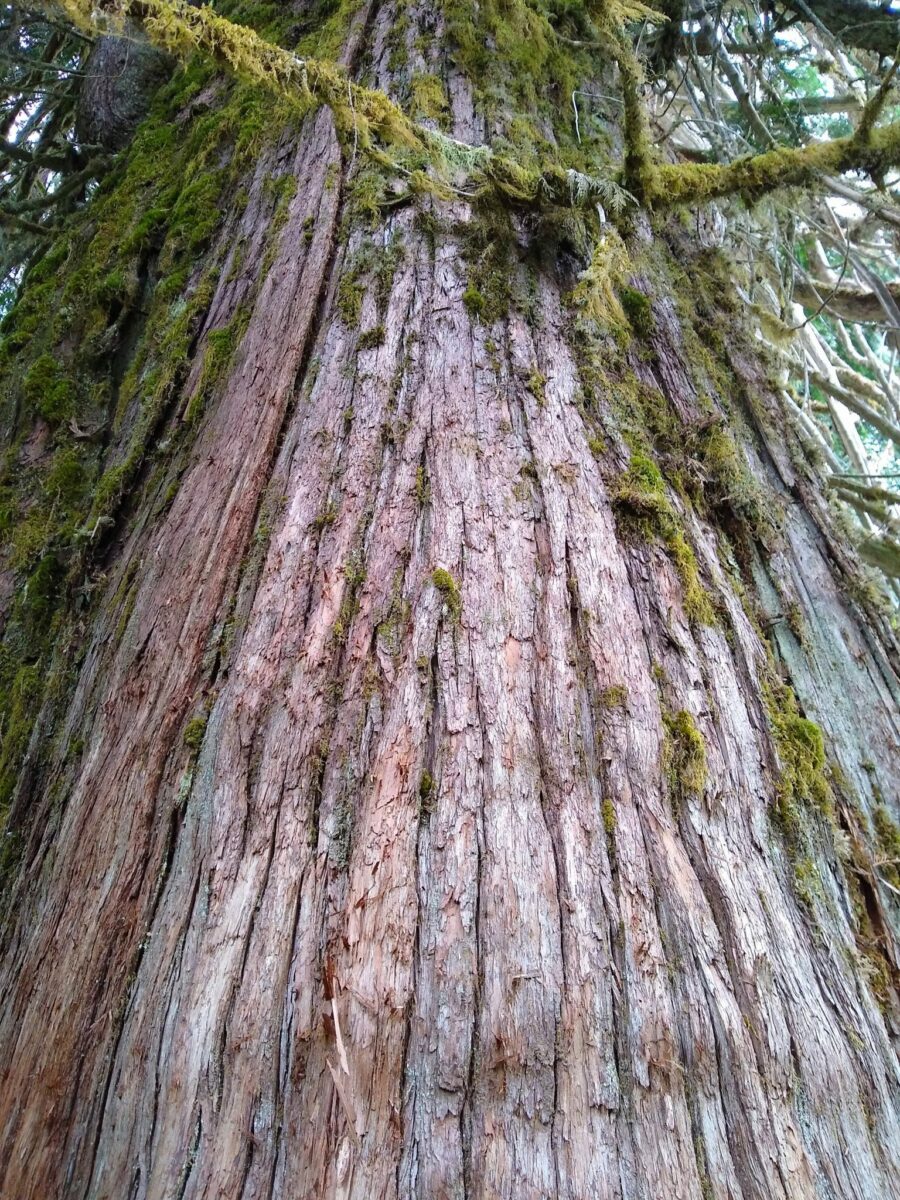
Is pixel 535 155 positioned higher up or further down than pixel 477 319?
higher up

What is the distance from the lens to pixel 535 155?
212cm

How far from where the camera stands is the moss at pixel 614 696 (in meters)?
1.33

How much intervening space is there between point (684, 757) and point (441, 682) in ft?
1.43

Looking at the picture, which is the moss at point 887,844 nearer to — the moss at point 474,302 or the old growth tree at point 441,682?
the old growth tree at point 441,682

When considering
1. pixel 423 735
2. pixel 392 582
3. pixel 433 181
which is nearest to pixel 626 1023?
pixel 423 735

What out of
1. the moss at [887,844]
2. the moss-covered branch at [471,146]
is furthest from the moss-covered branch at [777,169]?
Result: the moss at [887,844]

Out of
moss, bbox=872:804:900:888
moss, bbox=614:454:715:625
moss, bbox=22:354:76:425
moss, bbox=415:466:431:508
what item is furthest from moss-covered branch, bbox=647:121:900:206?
moss, bbox=22:354:76:425

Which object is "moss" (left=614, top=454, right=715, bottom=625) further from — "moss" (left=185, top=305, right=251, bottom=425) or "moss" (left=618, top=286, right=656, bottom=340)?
"moss" (left=185, top=305, right=251, bottom=425)

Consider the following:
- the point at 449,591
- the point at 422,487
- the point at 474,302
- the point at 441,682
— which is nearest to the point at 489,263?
the point at 474,302

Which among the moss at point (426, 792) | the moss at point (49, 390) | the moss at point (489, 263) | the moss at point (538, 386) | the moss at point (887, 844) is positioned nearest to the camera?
the moss at point (426, 792)

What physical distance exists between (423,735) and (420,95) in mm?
1887

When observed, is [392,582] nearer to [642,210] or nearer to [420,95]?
[642,210]

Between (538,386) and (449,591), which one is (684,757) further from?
(538,386)

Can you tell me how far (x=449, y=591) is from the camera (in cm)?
140
